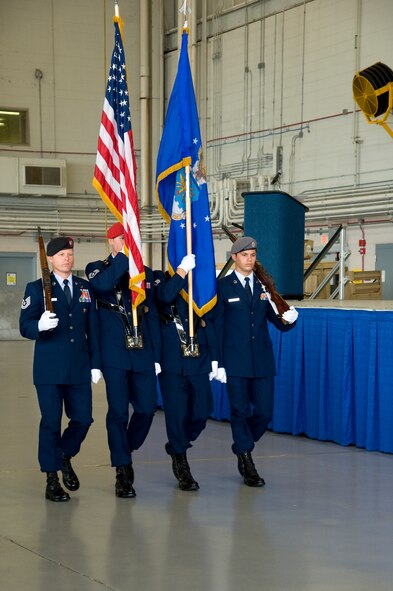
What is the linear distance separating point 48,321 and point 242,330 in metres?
1.37

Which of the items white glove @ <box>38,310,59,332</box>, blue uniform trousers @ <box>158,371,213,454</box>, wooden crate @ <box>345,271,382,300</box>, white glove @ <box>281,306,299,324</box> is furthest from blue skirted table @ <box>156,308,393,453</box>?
wooden crate @ <box>345,271,382,300</box>

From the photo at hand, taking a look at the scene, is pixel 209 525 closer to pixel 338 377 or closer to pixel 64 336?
pixel 64 336

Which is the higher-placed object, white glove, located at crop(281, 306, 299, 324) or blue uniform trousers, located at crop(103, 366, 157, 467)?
white glove, located at crop(281, 306, 299, 324)

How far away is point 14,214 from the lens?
21141mm

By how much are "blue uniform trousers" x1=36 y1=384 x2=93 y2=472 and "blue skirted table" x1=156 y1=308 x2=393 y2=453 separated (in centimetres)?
246

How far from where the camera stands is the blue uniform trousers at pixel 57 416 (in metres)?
5.48

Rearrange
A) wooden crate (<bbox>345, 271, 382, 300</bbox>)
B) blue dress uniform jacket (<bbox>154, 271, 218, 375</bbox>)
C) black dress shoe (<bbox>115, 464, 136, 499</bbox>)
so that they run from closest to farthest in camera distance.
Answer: black dress shoe (<bbox>115, 464, 136, 499</bbox>) → blue dress uniform jacket (<bbox>154, 271, 218, 375</bbox>) → wooden crate (<bbox>345, 271, 382, 300</bbox>)

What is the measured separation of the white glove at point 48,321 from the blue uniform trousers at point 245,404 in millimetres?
1310

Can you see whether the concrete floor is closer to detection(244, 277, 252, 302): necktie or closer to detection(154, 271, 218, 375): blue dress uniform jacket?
detection(154, 271, 218, 375): blue dress uniform jacket

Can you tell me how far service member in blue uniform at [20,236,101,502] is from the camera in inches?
215

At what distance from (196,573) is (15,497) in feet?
6.26

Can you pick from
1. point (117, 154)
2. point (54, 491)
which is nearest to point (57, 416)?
point (54, 491)

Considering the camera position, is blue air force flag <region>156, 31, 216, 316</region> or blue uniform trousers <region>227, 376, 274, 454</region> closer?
blue uniform trousers <region>227, 376, 274, 454</region>

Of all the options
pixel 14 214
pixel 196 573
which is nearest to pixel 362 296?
pixel 196 573
